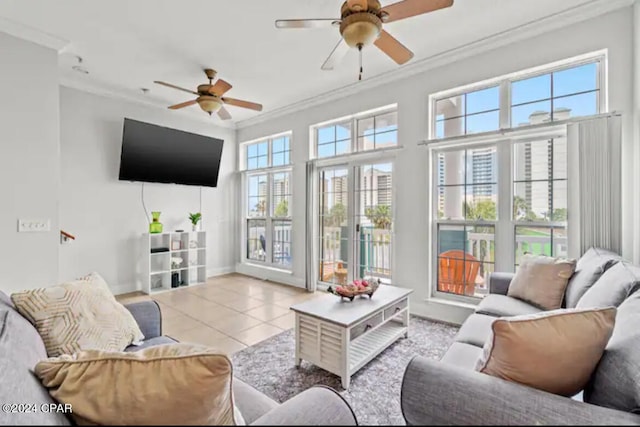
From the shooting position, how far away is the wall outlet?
2.75m

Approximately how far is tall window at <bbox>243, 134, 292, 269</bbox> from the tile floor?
2.06 feet

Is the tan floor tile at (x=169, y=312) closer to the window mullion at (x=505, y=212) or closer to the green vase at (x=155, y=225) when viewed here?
the green vase at (x=155, y=225)

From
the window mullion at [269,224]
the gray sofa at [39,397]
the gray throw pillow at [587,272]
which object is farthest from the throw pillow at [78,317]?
the window mullion at [269,224]

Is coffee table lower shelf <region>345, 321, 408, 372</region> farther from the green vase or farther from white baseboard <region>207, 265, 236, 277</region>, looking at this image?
white baseboard <region>207, 265, 236, 277</region>

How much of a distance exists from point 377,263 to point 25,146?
13.0ft

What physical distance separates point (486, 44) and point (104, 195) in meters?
5.15

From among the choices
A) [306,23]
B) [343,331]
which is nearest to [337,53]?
[306,23]

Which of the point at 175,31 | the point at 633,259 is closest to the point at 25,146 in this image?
the point at 175,31

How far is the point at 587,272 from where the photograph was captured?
1.98 m

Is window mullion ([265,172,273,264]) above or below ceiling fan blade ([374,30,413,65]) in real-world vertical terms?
below

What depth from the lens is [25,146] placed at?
2.76 m

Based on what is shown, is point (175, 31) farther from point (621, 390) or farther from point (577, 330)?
point (621, 390)

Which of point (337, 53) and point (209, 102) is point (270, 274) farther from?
point (337, 53)

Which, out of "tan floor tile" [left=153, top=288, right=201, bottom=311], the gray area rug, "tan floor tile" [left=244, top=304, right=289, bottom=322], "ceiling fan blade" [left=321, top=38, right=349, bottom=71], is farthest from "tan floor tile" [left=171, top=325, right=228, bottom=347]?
"ceiling fan blade" [left=321, top=38, right=349, bottom=71]
